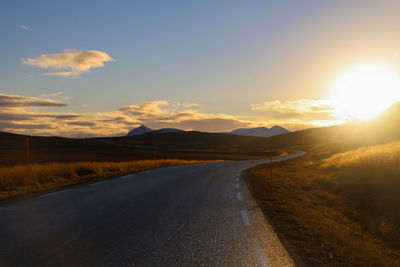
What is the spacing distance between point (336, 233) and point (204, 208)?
358cm

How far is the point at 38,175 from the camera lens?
16.5m

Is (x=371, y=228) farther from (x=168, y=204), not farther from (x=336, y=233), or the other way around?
(x=168, y=204)

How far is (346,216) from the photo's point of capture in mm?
10578

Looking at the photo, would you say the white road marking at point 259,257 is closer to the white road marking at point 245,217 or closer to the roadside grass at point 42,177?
the white road marking at point 245,217

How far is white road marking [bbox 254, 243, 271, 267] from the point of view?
476 cm

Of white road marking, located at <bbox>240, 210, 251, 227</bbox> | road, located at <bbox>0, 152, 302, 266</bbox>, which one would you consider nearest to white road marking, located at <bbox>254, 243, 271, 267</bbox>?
road, located at <bbox>0, 152, 302, 266</bbox>

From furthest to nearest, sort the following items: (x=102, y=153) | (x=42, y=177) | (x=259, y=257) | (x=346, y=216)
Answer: (x=102, y=153)
(x=42, y=177)
(x=346, y=216)
(x=259, y=257)

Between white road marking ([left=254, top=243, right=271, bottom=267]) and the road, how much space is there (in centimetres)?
2

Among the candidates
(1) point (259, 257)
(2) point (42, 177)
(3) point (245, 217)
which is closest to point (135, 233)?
(1) point (259, 257)

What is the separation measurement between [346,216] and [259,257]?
6874 millimetres

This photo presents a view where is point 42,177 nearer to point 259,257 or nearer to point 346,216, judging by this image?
point 346,216

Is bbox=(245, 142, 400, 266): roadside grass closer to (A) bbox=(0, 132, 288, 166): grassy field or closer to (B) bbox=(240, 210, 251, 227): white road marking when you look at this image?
(B) bbox=(240, 210, 251, 227): white road marking

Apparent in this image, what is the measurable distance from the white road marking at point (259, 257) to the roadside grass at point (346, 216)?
62cm

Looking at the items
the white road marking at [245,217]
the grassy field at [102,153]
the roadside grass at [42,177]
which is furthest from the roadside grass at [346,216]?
the grassy field at [102,153]
